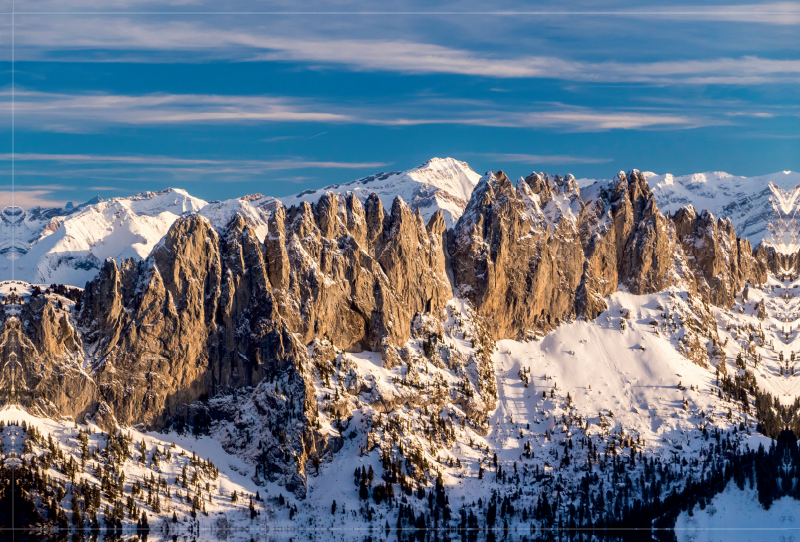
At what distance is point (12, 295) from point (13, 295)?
0.32 meters

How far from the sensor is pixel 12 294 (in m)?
198

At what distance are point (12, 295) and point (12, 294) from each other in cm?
126

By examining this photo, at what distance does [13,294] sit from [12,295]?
151 centimetres

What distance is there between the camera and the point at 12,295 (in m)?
200

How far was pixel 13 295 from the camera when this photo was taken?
654ft

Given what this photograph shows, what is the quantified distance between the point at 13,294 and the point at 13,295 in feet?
4.14

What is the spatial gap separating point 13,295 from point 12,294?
3.47ft

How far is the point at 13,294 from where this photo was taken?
198250mm
